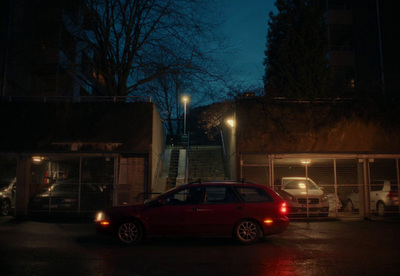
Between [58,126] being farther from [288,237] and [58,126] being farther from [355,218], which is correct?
[355,218]

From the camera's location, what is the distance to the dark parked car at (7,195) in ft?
45.0

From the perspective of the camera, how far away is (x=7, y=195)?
546 inches

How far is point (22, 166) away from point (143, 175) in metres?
4.69

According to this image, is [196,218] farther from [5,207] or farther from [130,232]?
[5,207]

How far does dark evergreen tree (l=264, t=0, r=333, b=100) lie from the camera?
17.8 m

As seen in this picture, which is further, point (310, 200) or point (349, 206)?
point (349, 206)

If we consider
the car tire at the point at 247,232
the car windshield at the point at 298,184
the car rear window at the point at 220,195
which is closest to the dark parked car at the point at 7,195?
the car rear window at the point at 220,195

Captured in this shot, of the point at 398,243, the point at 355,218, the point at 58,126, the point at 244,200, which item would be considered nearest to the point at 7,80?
the point at 58,126

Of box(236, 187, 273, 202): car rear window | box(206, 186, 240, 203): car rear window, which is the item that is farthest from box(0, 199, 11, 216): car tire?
box(236, 187, 273, 202): car rear window

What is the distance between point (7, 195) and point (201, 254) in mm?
9805

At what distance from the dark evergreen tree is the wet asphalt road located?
29.8 ft

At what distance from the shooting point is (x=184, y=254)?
292 inches

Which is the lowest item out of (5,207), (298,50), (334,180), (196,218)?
(5,207)

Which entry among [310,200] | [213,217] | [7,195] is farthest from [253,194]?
[7,195]
